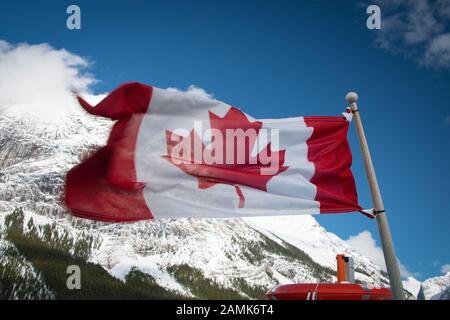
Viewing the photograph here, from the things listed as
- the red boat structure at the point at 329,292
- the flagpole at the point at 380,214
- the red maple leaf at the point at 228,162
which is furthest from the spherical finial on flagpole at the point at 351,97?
the red boat structure at the point at 329,292

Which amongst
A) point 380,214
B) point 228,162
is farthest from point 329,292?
point 228,162

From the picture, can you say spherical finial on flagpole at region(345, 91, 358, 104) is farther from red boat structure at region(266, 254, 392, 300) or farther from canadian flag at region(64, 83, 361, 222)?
red boat structure at region(266, 254, 392, 300)

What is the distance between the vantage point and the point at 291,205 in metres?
10.4

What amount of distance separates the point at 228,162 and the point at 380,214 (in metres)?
3.26

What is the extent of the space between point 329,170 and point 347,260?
2.64 metres

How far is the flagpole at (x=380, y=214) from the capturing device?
26.5 ft

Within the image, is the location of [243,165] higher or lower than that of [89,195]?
higher

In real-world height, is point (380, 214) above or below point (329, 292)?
above

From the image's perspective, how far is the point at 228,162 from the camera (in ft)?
35.5

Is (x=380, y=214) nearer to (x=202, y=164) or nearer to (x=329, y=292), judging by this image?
(x=329, y=292)

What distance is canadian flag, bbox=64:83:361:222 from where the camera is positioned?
10156 mm
